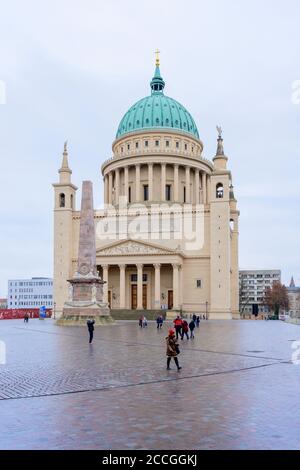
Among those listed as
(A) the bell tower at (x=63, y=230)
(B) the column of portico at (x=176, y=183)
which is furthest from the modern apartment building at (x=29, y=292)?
(A) the bell tower at (x=63, y=230)

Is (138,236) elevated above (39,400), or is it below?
above

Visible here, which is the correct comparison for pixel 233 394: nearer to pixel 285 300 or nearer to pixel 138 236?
pixel 138 236

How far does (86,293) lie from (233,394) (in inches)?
1329

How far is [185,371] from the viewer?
17.0m

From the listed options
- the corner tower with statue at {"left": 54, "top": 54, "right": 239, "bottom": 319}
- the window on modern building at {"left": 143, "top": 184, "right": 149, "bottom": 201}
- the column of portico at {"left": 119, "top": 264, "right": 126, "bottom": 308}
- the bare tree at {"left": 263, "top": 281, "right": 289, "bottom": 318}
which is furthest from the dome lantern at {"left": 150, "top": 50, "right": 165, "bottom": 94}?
the bare tree at {"left": 263, "top": 281, "right": 289, "bottom": 318}

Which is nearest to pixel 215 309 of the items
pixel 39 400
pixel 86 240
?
pixel 86 240

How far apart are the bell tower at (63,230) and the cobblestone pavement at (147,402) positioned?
195 ft

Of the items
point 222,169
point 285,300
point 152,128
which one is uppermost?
point 152,128

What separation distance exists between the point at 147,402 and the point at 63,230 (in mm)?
71952

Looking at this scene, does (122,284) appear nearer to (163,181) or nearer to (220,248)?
(220,248)

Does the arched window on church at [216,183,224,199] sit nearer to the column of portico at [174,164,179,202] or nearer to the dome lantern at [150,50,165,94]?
the column of portico at [174,164,179,202]

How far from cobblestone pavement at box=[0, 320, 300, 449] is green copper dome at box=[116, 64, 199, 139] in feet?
255

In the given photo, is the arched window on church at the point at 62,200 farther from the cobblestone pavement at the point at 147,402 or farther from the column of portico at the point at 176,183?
the cobblestone pavement at the point at 147,402
